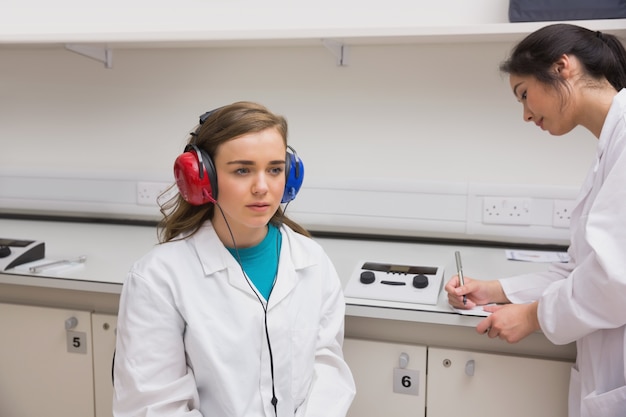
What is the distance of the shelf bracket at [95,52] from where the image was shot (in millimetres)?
1957

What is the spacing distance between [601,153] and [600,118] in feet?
0.27

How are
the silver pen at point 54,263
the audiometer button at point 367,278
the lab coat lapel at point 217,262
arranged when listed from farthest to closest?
the silver pen at point 54,263
the audiometer button at point 367,278
the lab coat lapel at point 217,262

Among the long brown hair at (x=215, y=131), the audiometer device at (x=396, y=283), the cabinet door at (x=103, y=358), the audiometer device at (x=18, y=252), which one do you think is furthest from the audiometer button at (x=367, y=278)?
the audiometer device at (x=18, y=252)

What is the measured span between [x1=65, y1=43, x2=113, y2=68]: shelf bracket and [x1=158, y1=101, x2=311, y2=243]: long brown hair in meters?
1.03

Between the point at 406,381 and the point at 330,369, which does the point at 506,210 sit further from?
the point at 330,369

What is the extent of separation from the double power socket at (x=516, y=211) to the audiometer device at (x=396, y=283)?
1.36 ft

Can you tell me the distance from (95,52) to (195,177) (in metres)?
1.27

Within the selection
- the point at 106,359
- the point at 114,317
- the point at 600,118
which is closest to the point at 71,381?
the point at 106,359

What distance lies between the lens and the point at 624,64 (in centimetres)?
122

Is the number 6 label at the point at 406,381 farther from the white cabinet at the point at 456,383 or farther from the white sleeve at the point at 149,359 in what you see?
the white sleeve at the point at 149,359

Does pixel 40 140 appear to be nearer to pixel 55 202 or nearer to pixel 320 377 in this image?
pixel 55 202

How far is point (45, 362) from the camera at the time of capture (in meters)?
1.66

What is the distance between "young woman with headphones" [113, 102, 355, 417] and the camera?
109 cm

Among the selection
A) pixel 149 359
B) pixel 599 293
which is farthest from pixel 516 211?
pixel 149 359
